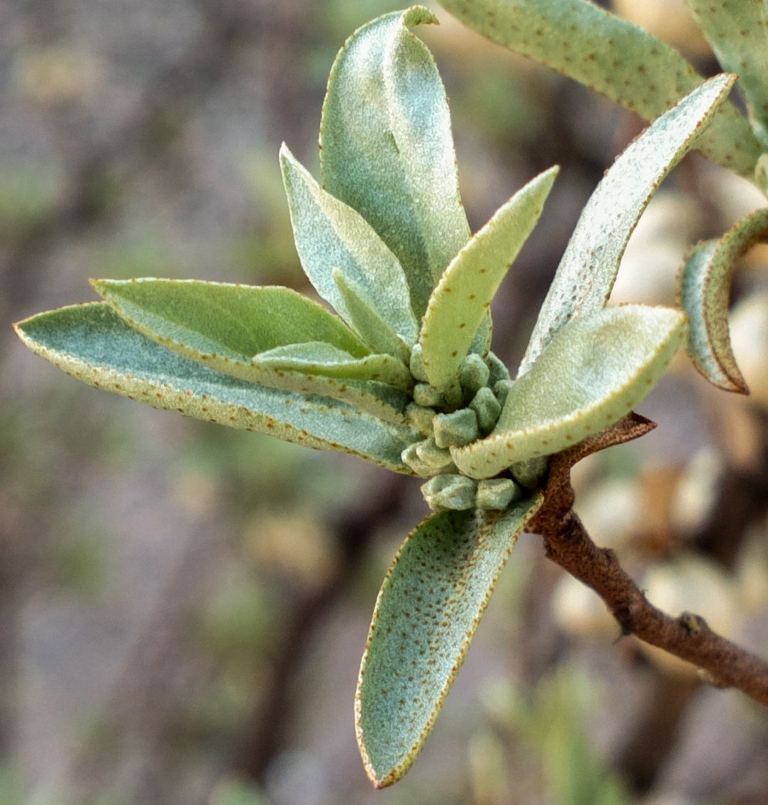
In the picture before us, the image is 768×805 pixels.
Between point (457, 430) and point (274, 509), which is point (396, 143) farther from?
point (274, 509)

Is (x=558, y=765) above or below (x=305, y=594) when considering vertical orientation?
above

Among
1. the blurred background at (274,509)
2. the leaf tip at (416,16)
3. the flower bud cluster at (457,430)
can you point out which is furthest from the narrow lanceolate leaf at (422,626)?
the blurred background at (274,509)

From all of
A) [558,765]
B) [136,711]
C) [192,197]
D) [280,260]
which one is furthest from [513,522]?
[192,197]

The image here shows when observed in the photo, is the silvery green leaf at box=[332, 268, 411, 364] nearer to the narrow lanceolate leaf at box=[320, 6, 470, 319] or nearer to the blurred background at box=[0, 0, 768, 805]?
the narrow lanceolate leaf at box=[320, 6, 470, 319]

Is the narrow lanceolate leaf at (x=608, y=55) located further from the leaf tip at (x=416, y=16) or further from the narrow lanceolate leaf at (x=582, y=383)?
the narrow lanceolate leaf at (x=582, y=383)

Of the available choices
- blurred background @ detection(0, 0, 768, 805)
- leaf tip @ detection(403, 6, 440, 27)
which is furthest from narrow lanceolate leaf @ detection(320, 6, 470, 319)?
blurred background @ detection(0, 0, 768, 805)

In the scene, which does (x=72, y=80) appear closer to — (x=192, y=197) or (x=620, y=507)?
(x=192, y=197)
